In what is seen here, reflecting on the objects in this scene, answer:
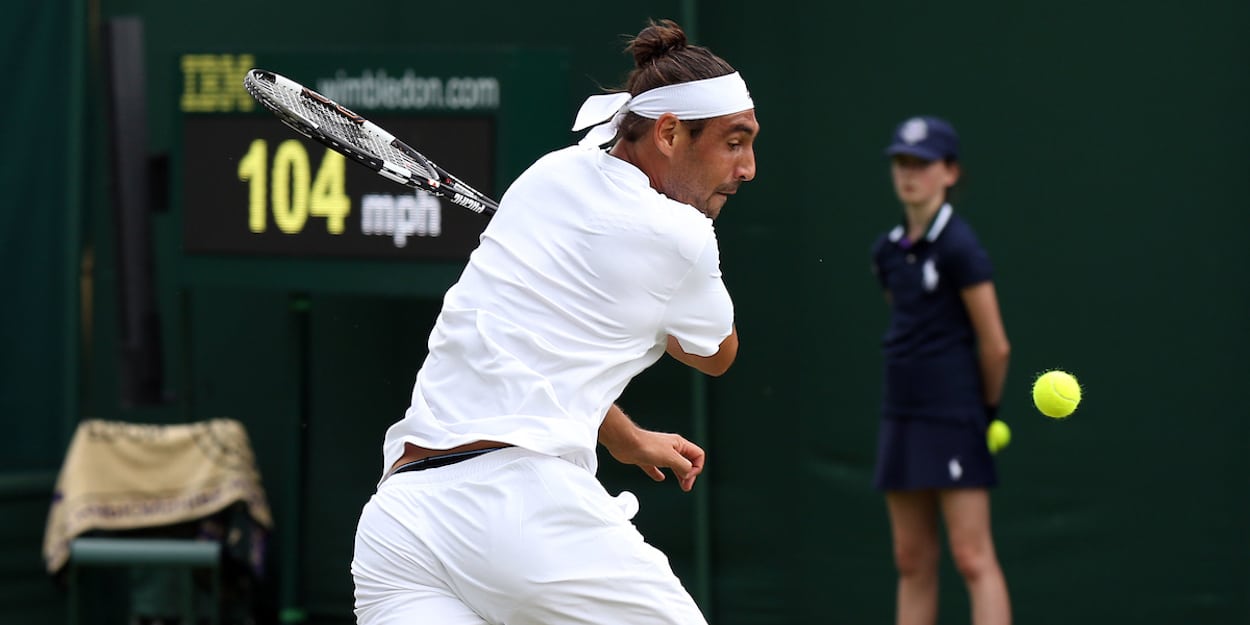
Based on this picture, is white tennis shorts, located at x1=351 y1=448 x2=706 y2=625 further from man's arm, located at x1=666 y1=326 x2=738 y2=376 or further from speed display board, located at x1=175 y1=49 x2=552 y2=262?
speed display board, located at x1=175 y1=49 x2=552 y2=262

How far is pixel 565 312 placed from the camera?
2.77 metres

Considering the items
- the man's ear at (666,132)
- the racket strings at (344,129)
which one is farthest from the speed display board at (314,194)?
A: the man's ear at (666,132)

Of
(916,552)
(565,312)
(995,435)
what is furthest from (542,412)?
(916,552)

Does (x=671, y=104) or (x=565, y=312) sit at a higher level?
(x=671, y=104)

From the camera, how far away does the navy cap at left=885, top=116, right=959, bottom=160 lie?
516cm

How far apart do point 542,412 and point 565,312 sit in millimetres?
162

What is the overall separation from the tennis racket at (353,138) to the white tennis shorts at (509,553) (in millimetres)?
933

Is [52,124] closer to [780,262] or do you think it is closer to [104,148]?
[104,148]

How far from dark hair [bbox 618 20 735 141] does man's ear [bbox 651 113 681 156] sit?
0.05 ft

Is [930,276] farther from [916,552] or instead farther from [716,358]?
[716,358]

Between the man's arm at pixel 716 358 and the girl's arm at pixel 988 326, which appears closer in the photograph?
the man's arm at pixel 716 358

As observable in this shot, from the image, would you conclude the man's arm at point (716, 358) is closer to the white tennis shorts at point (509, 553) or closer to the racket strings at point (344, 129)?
the white tennis shorts at point (509, 553)

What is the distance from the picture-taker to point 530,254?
2812 mm

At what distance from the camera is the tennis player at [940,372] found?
16.3ft
